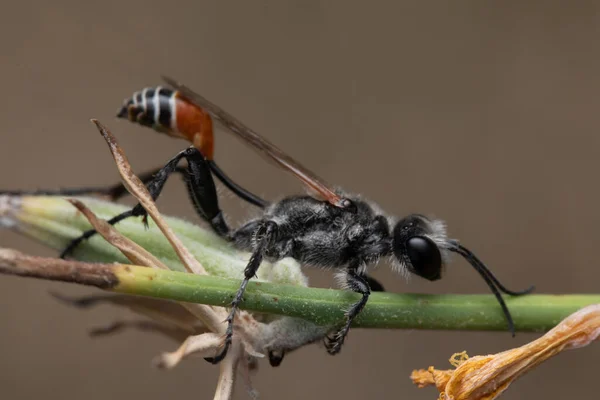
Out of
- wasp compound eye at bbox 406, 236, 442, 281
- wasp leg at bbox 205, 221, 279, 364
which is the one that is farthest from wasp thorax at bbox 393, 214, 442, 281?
wasp leg at bbox 205, 221, 279, 364

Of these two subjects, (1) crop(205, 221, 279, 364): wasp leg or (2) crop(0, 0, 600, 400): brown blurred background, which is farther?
(2) crop(0, 0, 600, 400): brown blurred background

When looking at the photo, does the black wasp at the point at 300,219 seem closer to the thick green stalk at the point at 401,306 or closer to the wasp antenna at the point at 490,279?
the wasp antenna at the point at 490,279

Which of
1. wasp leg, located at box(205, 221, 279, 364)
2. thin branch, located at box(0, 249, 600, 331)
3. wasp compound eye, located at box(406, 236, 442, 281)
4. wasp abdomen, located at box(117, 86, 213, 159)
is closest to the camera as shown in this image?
thin branch, located at box(0, 249, 600, 331)

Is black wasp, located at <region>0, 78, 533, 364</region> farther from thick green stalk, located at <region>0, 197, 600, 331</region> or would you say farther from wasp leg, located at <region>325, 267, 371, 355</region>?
thick green stalk, located at <region>0, 197, 600, 331</region>

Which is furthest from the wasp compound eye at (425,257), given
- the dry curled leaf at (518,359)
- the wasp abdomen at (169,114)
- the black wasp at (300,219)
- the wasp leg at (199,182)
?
the wasp abdomen at (169,114)

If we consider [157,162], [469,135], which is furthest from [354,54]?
[157,162]

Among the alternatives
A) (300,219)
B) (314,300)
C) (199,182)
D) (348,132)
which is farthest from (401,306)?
(348,132)
